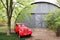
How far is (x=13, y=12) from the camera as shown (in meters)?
25.3

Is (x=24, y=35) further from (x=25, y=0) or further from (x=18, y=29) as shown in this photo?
(x=25, y=0)

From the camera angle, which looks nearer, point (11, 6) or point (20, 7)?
point (11, 6)

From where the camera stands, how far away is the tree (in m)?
Result: 22.9

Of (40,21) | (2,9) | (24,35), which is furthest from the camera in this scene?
(40,21)

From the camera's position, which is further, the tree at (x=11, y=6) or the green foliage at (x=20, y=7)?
the green foliage at (x=20, y=7)

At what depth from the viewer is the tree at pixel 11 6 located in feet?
75.2

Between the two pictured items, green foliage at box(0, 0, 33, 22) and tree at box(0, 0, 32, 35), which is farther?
green foliage at box(0, 0, 33, 22)

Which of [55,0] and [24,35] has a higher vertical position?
[55,0]

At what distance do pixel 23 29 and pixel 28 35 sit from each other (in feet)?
3.11

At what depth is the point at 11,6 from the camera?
23109 mm

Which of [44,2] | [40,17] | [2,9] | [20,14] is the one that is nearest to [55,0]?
[44,2]

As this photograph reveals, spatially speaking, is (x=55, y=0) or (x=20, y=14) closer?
(x=20, y=14)

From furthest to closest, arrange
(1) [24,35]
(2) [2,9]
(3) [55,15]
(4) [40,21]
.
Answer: (4) [40,21]
(3) [55,15]
(2) [2,9]
(1) [24,35]

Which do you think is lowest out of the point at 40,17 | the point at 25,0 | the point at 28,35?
the point at 28,35
